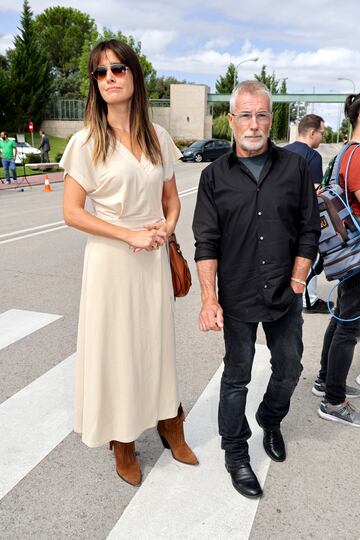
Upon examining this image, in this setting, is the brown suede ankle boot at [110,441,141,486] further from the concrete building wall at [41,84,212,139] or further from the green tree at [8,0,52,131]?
the concrete building wall at [41,84,212,139]

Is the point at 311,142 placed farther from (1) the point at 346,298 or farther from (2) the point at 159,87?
(2) the point at 159,87

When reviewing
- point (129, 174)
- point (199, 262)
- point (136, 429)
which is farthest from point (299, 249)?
point (136, 429)

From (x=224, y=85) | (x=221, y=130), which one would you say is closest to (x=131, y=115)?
(x=221, y=130)

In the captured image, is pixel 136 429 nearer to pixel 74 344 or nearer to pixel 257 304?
pixel 257 304

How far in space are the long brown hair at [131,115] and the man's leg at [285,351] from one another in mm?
1027

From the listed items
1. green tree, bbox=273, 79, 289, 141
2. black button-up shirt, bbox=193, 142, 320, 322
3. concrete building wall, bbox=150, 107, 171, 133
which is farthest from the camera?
green tree, bbox=273, 79, 289, 141

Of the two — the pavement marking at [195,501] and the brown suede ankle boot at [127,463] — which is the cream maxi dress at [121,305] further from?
the pavement marking at [195,501]

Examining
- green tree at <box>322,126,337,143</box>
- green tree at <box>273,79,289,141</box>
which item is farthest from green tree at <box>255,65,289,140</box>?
green tree at <box>322,126,337,143</box>

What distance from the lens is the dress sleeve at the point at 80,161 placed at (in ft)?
7.13

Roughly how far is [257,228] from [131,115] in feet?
2.66

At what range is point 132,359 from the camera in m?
2.41

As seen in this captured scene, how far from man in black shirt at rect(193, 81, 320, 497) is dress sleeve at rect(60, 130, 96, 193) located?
549 mm

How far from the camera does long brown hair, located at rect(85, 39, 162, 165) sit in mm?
2209

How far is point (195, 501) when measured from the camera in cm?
239
